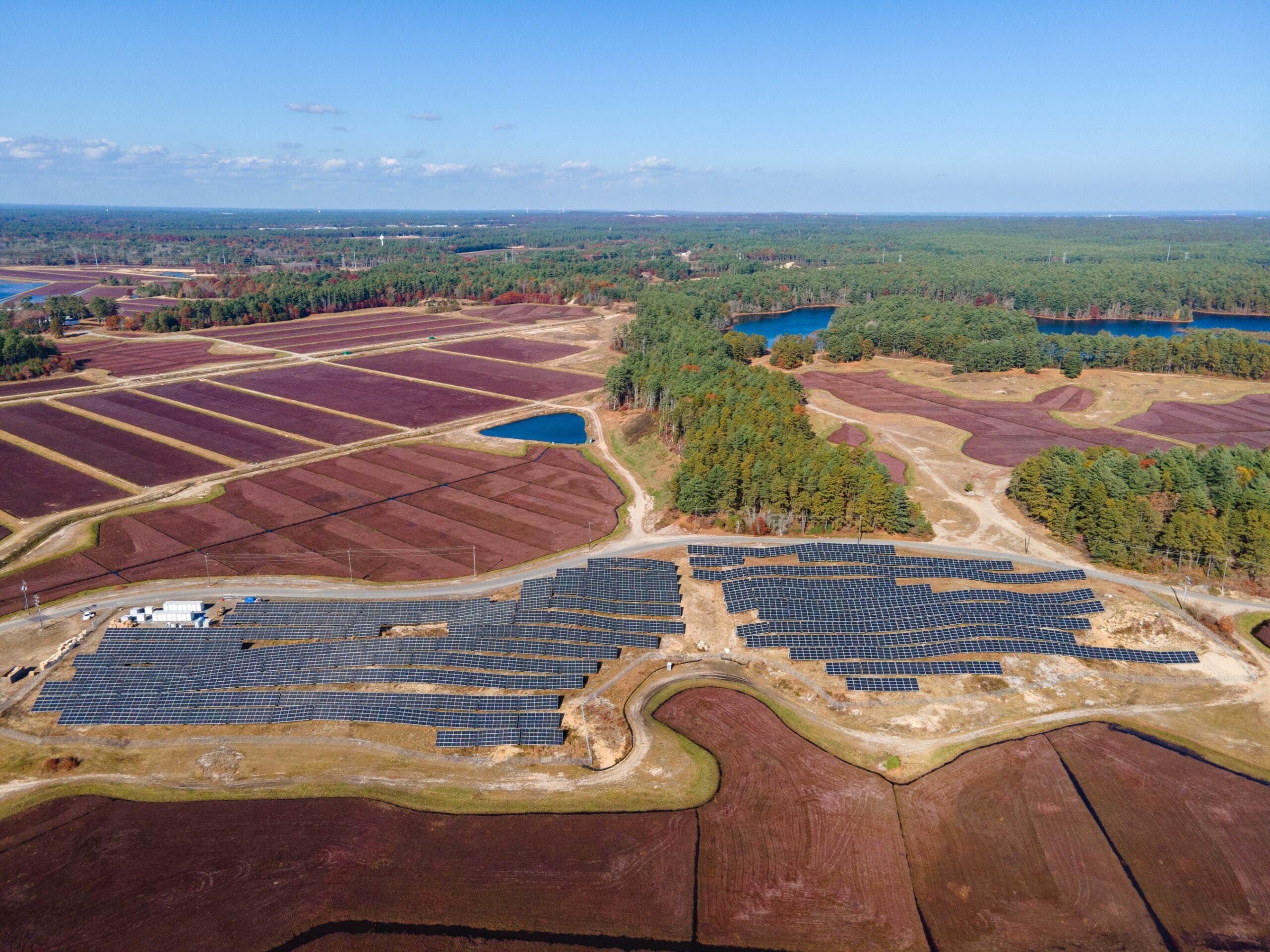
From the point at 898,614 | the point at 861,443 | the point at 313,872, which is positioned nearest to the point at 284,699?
the point at 313,872

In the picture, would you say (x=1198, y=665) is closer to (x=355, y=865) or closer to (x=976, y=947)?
(x=976, y=947)

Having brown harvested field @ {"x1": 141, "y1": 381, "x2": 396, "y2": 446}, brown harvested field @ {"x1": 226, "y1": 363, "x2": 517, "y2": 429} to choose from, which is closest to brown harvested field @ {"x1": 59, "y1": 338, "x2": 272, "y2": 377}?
brown harvested field @ {"x1": 226, "y1": 363, "x2": 517, "y2": 429}

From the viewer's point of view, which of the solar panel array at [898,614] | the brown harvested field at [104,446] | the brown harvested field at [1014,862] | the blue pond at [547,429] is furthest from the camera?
the blue pond at [547,429]

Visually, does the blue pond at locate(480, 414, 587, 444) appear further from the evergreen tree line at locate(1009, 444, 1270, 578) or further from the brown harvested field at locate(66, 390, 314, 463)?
the evergreen tree line at locate(1009, 444, 1270, 578)

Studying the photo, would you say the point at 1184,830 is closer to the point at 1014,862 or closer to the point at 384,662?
the point at 1014,862

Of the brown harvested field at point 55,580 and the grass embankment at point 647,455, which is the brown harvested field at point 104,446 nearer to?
the brown harvested field at point 55,580

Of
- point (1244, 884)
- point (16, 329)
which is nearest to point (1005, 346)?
point (1244, 884)

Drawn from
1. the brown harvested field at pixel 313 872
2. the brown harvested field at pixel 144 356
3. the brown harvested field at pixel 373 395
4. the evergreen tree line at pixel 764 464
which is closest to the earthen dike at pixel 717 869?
the brown harvested field at pixel 313 872
